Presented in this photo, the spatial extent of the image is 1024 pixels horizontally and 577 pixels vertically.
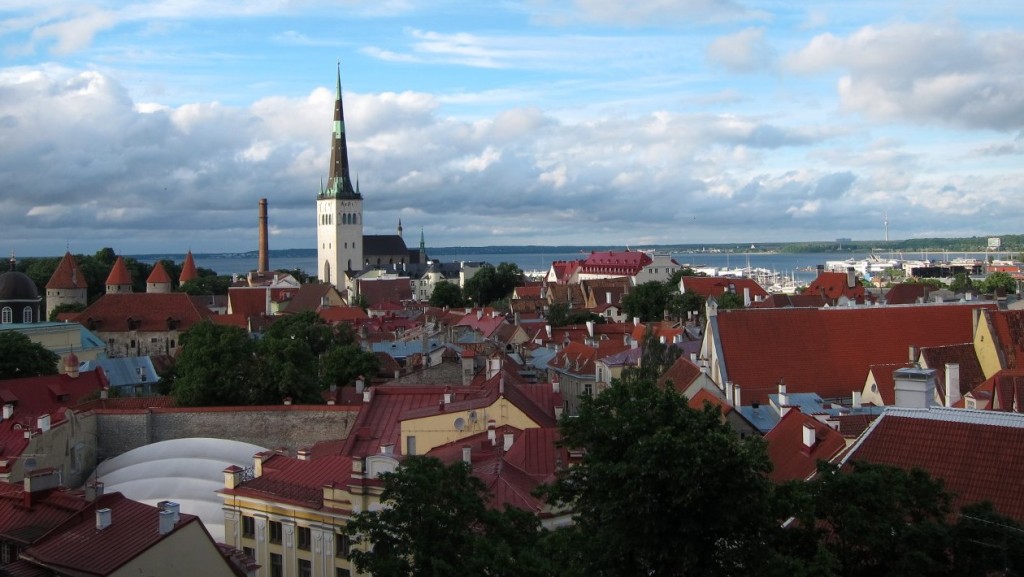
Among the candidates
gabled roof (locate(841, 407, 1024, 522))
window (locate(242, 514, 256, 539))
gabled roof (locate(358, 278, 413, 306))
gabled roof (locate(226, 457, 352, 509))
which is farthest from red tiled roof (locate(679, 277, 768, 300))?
gabled roof (locate(841, 407, 1024, 522))

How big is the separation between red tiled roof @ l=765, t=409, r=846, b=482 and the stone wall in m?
13.7

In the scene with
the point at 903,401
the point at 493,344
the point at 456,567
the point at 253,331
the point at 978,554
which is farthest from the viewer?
the point at 253,331

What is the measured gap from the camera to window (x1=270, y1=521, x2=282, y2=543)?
70.8 ft

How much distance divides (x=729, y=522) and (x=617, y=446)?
1597mm

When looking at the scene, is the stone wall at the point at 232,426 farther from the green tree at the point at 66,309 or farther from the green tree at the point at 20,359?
the green tree at the point at 66,309

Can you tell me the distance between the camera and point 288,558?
21328 millimetres

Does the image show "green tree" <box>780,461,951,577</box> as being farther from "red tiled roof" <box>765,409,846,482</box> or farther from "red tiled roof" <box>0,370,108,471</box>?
"red tiled roof" <box>0,370,108,471</box>

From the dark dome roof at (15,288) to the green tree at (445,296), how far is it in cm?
4431

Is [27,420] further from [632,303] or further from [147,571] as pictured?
[632,303]

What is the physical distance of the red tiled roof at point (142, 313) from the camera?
77750 mm

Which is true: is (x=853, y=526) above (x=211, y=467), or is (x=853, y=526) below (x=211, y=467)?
above

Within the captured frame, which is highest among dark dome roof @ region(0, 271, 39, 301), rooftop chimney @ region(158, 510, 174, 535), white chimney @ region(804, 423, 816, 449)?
dark dome roof @ region(0, 271, 39, 301)

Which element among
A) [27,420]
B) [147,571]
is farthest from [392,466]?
[27,420]

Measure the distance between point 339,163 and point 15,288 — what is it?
7868 cm
